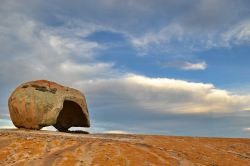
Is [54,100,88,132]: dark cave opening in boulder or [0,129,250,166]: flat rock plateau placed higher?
[54,100,88,132]: dark cave opening in boulder

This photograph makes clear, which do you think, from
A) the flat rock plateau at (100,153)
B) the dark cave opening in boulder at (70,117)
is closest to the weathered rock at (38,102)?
the dark cave opening in boulder at (70,117)

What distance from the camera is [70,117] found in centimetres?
2545

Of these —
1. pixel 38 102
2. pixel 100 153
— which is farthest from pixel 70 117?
pixel 100 153

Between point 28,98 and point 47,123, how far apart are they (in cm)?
172

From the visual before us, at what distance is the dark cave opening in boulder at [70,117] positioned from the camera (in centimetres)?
2434

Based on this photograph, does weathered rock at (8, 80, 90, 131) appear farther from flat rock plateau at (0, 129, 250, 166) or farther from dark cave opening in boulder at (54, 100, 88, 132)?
flat rock plateau at (0, 129, 250, 166)

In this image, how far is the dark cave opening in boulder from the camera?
24344 millimetres

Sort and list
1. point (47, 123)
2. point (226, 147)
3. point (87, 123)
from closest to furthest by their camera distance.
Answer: point (226, 147), point (47, 123), point (87, 123)

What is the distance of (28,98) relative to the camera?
20.4m

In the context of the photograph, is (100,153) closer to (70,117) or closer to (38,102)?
(38,102)

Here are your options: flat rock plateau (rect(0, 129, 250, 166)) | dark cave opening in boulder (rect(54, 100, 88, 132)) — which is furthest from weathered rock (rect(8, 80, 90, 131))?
flat rock plateau (rect(0, 129, 250, 166))

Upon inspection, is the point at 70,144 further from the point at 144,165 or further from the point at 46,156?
the point at 144,165

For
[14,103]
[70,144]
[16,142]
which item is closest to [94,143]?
[70,144]

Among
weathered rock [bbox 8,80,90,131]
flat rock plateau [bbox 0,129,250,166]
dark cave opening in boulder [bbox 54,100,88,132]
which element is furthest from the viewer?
dark cave opening in boulder [bbox 54,100,88,132]
